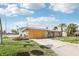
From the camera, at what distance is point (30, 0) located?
1.82 metres

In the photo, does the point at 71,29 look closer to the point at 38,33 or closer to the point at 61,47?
the point at 61,47

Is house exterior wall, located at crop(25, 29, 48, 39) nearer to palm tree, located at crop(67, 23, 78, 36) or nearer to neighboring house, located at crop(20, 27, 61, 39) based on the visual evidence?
neighboring house, located at crop(20, 27, 61, 39)

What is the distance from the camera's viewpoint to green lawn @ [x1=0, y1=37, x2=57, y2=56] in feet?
5.93

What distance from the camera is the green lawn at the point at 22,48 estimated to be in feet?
5.93

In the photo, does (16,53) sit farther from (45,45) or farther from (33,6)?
(33,6)

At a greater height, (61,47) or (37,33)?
(37,33)

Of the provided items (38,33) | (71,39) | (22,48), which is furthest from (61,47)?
(22,48)

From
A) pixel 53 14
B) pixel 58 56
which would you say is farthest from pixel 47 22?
pixel 58 56

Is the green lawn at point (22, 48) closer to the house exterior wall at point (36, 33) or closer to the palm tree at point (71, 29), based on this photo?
the house exterior wall at point (36, 33)

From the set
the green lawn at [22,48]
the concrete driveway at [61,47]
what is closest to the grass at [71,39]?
the concrete driveway at [61,47]

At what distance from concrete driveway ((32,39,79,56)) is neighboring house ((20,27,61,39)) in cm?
5

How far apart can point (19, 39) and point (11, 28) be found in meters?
0.13

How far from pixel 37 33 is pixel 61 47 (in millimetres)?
259

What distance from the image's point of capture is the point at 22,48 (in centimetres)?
182
